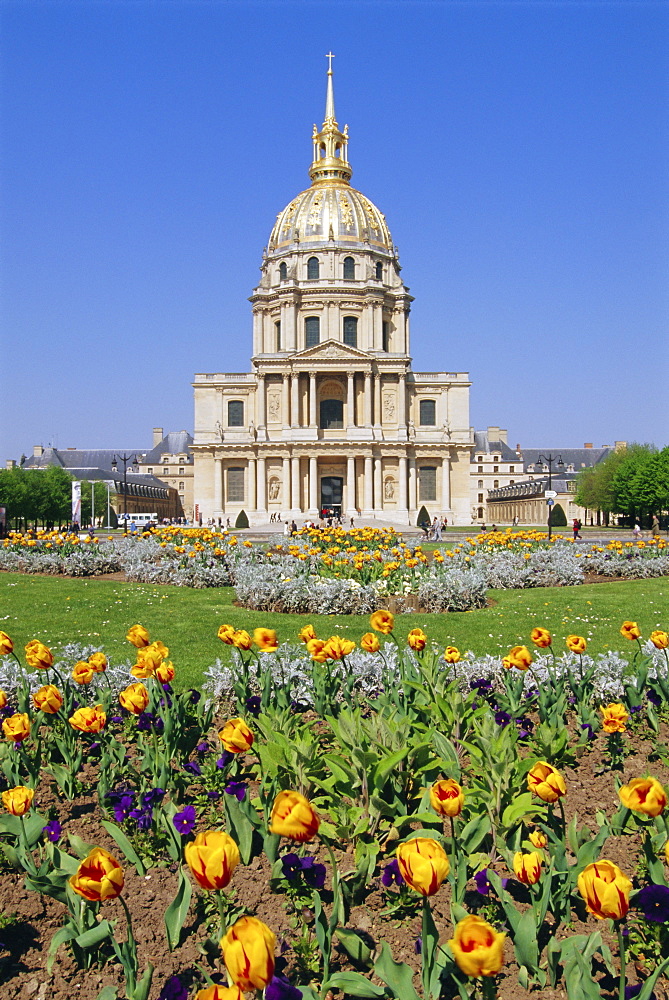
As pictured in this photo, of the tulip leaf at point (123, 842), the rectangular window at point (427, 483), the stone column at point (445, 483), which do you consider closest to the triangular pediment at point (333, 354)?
the rectangular window at point (427, 483)

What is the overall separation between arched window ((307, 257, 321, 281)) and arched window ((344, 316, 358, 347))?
5167 mm

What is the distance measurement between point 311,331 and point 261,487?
1615cm

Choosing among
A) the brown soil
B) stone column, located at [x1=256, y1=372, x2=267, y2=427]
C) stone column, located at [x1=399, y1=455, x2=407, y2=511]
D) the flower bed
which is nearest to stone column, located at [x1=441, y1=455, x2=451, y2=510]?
stone column, located at [x1=399, y1=455, x2=407, y2=511]

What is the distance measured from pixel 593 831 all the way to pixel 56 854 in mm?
3422

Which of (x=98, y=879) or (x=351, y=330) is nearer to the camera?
(x=98, y=879)

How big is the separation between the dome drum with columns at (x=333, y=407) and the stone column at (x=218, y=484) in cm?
10

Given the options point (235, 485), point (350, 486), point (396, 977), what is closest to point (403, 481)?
point (350, 486)

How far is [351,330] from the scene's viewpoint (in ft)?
243

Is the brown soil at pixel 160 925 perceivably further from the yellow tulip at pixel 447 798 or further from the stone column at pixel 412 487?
the stone column at pixel 412 487

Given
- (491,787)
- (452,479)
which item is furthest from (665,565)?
(452,479)

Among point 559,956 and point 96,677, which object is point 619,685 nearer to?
point 559,956

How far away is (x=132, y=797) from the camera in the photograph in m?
5.11

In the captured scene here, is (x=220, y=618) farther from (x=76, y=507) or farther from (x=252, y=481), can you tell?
(x=252, y=481)

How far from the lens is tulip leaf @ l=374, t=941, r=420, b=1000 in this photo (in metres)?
3.23
